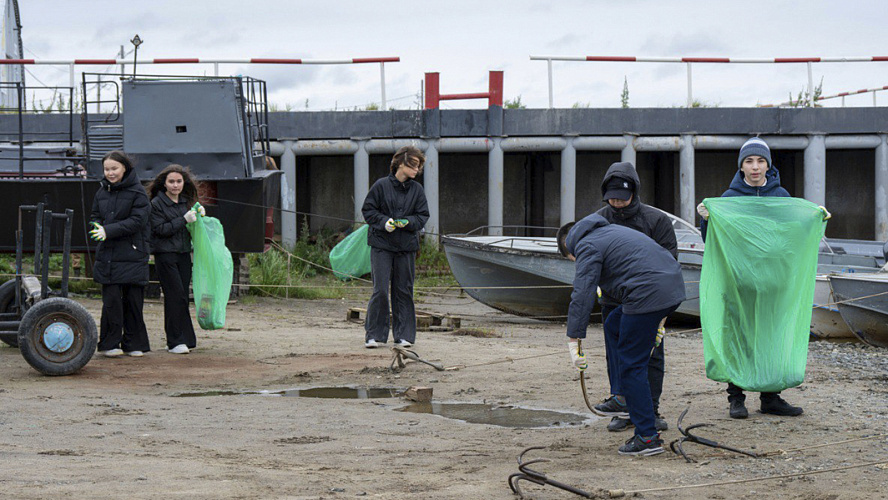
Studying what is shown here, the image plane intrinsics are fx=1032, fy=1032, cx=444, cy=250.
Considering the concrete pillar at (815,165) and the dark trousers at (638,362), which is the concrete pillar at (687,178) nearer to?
the concrete pillar at (815,165)

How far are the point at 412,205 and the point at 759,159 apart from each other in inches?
151

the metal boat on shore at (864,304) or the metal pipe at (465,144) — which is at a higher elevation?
the metal pipe at (465,144)

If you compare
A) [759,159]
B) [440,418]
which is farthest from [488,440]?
[759,159]

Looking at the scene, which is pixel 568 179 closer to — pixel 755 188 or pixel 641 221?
pixel 755 188

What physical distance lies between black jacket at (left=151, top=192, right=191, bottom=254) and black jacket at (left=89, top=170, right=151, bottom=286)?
0.43 m

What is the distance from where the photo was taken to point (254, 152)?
14.0m

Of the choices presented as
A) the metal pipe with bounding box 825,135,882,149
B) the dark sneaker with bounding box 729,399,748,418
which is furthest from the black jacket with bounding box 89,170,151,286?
the metal pipe with bounding box 825,135,882,149

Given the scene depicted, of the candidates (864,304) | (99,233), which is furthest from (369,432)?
(864,304)

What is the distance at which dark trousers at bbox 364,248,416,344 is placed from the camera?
9.52 metres

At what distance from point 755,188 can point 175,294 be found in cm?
515

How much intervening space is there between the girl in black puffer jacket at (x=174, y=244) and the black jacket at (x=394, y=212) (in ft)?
5.12

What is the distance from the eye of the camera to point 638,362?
213 inches

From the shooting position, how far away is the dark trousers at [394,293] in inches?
375

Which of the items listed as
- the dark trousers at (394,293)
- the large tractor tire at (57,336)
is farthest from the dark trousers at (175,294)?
the dark trousers at (394,293)
